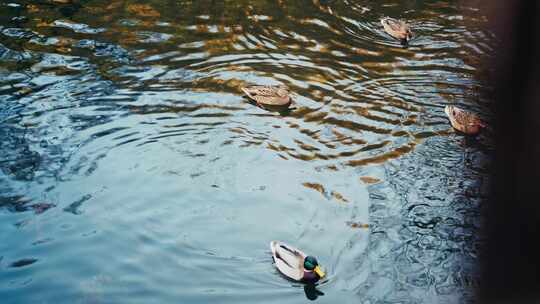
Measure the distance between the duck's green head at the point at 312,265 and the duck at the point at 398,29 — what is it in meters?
5.76

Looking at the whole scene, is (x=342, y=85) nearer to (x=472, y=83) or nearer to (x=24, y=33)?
(x=472, y=83)

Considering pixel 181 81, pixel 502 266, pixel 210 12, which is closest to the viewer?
pixel 502 266

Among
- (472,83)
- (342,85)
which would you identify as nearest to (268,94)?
(342,85)

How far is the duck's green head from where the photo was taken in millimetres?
6492

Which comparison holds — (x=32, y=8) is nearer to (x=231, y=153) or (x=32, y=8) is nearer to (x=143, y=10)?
(x=143, y=10)

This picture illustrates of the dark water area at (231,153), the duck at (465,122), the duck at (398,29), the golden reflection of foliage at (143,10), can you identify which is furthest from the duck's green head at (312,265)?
the golden reflection of foliage at (143,10)

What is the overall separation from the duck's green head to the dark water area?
144mm

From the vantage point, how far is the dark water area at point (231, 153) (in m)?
6.74

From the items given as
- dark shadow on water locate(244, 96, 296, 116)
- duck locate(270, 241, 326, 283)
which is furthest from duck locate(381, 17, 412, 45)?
duck locate(270, 241, 326, 283)

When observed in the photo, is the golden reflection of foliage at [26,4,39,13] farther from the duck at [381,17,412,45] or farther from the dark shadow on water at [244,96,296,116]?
the duck at [381,17,412,45]

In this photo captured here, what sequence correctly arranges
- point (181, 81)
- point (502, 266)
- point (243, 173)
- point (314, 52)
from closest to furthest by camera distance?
point (502, 266) → point (243, 173) → point (181, 81) → point (314, 52)

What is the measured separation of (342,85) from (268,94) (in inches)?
53.7

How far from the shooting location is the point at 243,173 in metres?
8.20

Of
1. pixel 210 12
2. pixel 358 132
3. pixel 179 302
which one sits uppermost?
pixel 210 12
